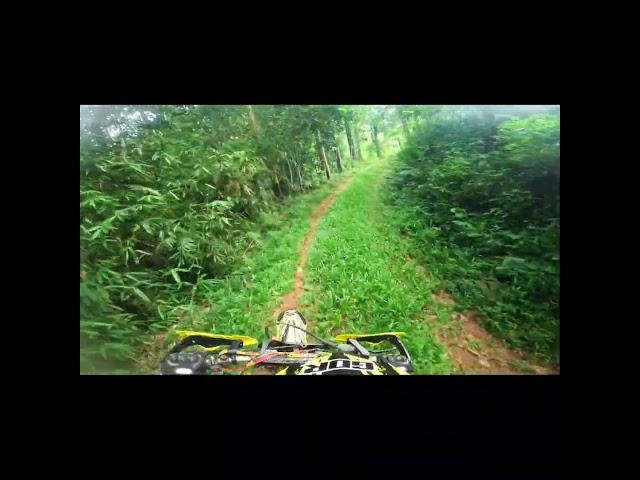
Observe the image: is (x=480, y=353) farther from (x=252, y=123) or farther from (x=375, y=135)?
(x=252, y=123)

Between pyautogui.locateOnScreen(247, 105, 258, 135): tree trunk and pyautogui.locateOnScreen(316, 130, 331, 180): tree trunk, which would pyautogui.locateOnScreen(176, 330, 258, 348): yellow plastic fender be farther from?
pyautogui.locateOnScreen(247, 105, 258, 135): tree trunk

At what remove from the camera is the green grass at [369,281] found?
1.49m

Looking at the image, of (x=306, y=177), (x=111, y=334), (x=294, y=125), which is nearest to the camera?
Result: (x=111, y=334)

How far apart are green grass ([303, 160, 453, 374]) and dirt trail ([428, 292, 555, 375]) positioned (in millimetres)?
74

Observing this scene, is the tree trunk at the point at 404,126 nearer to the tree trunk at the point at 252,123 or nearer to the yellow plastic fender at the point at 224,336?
the tree trunk at the point at 252,123

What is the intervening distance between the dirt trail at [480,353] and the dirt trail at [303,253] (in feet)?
3.04

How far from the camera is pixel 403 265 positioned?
5.17 ft

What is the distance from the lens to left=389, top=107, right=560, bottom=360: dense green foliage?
4.82ft

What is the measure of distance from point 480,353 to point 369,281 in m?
0.79

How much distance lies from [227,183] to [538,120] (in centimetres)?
202

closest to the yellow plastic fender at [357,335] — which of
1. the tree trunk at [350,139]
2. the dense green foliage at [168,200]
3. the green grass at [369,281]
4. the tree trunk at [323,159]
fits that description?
the green grass at [369,281]

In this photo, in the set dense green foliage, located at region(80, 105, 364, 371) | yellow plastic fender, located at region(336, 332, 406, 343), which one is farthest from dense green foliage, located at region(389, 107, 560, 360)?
dense green foliage, located at region(80, 105, 364, 371)
